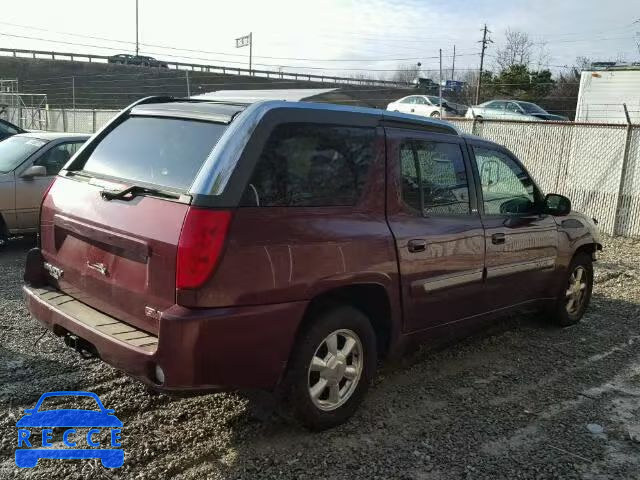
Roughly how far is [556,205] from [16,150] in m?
6.90

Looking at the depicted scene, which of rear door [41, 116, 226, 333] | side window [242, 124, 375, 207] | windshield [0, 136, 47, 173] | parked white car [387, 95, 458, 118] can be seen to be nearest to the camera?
rear door [41, 116, 226, 333]

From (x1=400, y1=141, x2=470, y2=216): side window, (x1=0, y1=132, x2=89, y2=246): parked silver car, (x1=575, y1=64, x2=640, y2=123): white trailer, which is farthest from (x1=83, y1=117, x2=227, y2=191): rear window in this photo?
(x1=575, y1=64, x2=640, y2=123): white trailer

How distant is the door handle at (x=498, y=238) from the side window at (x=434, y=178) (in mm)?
326

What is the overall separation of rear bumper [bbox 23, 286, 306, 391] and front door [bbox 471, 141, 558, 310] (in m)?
1.97

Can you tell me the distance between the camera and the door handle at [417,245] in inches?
147

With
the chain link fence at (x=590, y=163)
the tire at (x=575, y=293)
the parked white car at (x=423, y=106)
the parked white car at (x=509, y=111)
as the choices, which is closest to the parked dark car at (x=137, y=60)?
the parked white car at (x=423, y=106)

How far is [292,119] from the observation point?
3.23 m

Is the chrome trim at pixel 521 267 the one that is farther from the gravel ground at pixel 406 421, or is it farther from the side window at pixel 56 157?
the side window at pixel 56 157

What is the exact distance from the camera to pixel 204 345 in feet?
9.22

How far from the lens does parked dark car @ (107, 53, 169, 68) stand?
50.6 m

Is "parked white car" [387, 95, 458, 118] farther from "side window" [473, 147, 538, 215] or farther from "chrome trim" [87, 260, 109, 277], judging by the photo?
"chrome trim" [87, 260, 109, 277]

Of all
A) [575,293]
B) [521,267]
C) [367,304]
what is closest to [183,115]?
[367,304]

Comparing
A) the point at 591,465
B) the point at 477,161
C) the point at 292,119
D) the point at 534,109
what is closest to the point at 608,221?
the point at 477,161

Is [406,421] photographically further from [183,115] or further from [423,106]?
[423,106]
